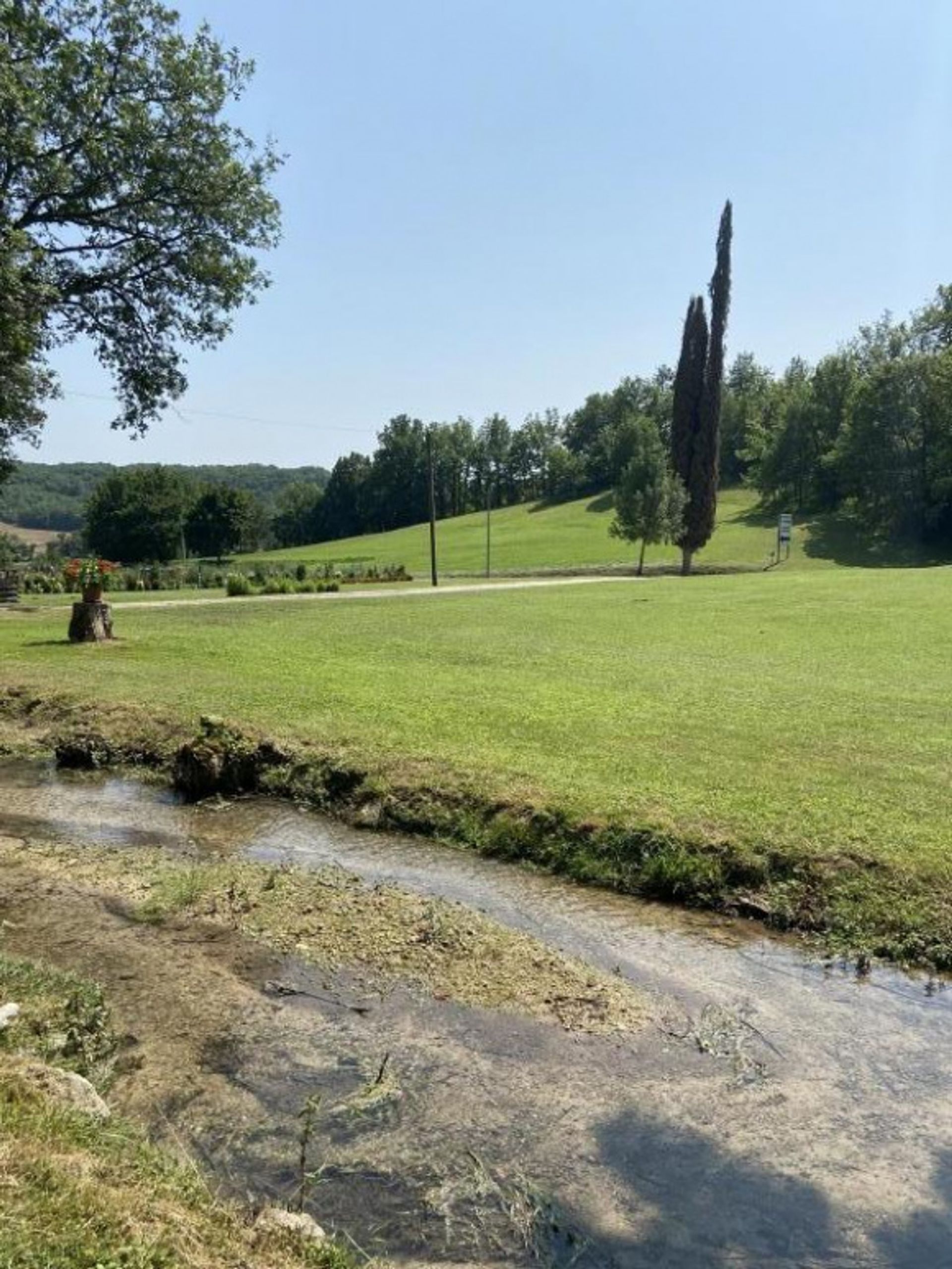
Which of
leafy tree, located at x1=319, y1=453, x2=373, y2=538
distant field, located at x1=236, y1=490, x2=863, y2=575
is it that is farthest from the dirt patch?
leafy tree, located at x1=319, y1=453, x2=373, y2=538

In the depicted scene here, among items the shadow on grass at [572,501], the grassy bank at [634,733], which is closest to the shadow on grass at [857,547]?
the shadow on grass at [572,501]

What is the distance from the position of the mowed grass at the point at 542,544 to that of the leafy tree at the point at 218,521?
13.2ft

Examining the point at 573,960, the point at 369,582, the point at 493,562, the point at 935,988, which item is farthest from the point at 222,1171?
the point at 493,562

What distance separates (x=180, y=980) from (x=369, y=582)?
41795 mm

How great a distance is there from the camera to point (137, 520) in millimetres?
101750

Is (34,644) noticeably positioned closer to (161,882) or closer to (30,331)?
(30,331)

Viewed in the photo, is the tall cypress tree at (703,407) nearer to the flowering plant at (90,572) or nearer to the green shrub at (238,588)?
the green shrub at (238,588)

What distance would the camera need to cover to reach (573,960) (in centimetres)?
582

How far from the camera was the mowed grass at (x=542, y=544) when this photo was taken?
2744 inches

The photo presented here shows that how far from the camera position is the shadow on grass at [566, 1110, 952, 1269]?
3.36 meters

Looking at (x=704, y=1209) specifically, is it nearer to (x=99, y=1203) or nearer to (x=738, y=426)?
(x=99, y=1203)

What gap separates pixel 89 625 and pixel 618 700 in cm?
1150

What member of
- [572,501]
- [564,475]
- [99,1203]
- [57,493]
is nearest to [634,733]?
[99,1203]

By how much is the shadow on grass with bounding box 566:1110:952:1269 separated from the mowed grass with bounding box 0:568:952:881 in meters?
3.30
